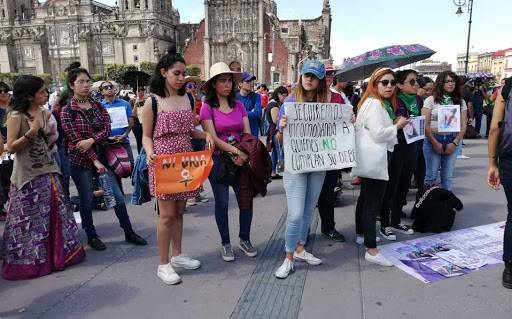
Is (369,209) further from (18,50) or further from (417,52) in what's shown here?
(18,50)

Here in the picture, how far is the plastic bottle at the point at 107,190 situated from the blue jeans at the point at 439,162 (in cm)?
435

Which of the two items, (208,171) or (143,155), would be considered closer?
(208,171)

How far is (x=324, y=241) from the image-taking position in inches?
181

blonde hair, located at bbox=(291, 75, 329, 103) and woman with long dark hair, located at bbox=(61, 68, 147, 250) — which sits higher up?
blonde hair, located at bbox=(291, 75, 329, 103)

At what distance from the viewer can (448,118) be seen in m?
5.23

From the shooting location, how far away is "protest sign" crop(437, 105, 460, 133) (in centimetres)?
520

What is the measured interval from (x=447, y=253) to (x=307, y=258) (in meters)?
1.56

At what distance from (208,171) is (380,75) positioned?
198 cm

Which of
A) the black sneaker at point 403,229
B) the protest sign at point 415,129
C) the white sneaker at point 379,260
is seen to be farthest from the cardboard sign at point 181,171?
the black sneaker at point 403,229

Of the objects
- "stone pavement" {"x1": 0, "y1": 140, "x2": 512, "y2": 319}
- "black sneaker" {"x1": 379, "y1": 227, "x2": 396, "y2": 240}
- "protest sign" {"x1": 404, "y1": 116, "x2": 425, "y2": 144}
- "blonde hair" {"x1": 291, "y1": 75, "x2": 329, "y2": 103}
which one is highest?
"blonde hair" {"x1": 291, "y1": 75, "x2": 329, "y2": 103}

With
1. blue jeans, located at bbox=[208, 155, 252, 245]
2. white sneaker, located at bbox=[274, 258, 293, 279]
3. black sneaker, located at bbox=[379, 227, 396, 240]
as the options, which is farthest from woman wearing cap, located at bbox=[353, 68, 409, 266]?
blue jeans, located at bbox=[208, 155, 252, 245]

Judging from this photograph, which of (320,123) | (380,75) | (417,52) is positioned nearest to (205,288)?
(320,123)

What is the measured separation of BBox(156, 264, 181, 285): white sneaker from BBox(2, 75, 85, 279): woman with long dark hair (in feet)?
3.65

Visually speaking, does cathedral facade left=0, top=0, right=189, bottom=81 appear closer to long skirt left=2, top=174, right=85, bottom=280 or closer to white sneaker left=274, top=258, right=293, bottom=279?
long skirt left=2, top=174, right=85, bottom=280
